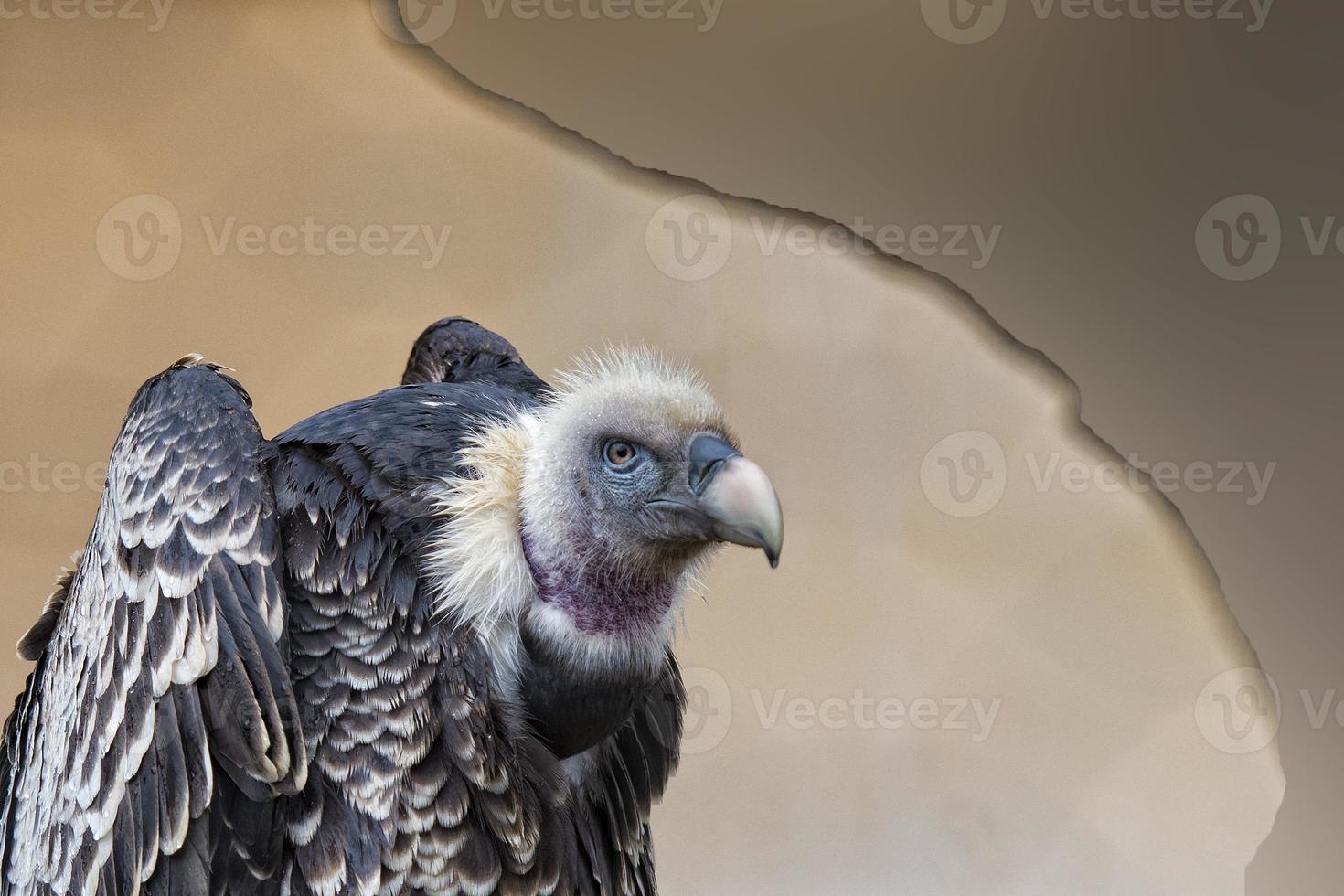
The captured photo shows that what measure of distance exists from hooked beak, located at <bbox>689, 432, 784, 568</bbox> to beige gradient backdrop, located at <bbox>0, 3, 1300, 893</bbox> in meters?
3.31

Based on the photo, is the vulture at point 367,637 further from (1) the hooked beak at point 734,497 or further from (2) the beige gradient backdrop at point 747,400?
(2) the beige gradient backdrop at point 747,400

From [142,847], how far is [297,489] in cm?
59

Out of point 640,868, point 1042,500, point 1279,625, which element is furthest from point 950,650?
point 640,868

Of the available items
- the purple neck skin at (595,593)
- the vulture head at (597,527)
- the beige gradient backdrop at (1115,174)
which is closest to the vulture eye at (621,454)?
the vulture head at (597,527)

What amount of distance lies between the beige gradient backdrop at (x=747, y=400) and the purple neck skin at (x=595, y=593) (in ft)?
10.5

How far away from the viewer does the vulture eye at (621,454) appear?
1861mm

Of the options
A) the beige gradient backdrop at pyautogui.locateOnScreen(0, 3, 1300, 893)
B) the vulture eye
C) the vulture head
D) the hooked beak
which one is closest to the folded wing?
the vulture head

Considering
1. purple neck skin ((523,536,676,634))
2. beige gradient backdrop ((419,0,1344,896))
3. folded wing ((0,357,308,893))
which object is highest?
beige gradient backdrop ((419,0,1344,896))

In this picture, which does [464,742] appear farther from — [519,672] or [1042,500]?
[1042,500]

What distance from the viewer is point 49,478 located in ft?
16.2

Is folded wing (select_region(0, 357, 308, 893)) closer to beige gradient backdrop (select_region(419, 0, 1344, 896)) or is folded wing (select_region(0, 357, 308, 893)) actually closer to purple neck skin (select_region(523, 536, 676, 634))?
purple neck skin (select_region(523, 536, 676, 634))

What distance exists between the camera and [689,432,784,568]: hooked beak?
1699 mm

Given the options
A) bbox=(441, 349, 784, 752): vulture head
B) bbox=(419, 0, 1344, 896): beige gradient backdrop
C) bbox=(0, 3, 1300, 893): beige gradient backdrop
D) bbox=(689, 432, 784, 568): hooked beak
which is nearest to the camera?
bbox=(689, 432, 784, 568): hooked beak

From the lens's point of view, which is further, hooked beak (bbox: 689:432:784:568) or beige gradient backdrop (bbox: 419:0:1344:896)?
beige gradient backdrop (bbox: 419:0:1344:896)
